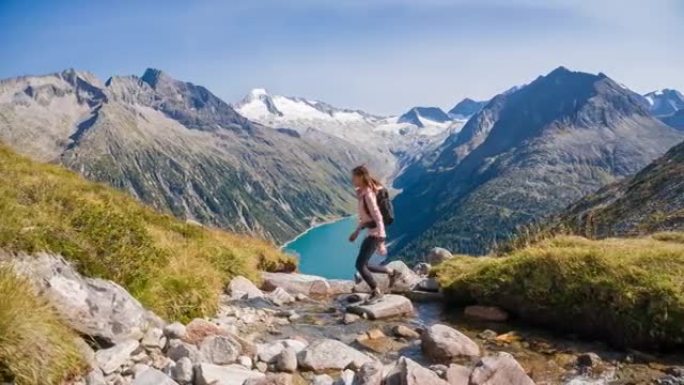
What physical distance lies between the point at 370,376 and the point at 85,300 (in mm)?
5303

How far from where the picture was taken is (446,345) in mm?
12039

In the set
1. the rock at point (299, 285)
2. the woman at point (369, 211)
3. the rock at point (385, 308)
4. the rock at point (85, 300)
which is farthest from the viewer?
the rock at point (299, 285)

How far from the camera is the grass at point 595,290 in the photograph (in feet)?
39.7

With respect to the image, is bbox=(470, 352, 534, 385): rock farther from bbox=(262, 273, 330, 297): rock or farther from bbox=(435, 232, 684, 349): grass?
bbox=(262, 273, 330, 297): rock

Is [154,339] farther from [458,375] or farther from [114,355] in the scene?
[458,375]

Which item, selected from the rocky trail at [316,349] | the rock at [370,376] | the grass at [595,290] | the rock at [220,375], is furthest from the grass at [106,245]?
the grass at [595,290]

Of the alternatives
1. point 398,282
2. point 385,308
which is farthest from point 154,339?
point 398,282

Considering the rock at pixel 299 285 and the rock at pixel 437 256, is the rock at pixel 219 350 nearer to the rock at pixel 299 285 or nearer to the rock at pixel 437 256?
the rock at pixel 299 285

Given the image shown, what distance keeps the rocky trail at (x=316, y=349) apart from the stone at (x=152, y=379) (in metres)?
0.02

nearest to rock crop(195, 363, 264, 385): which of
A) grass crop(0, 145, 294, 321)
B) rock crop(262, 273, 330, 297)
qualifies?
grass crop(0, 145, 294, 321)

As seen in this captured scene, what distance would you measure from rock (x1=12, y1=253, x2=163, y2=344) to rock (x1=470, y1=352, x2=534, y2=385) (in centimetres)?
624

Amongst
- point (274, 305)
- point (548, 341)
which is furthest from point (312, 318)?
point (548, 341)

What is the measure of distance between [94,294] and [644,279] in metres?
11.7

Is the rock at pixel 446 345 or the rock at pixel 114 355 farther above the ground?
the rock at pixel 114 355
